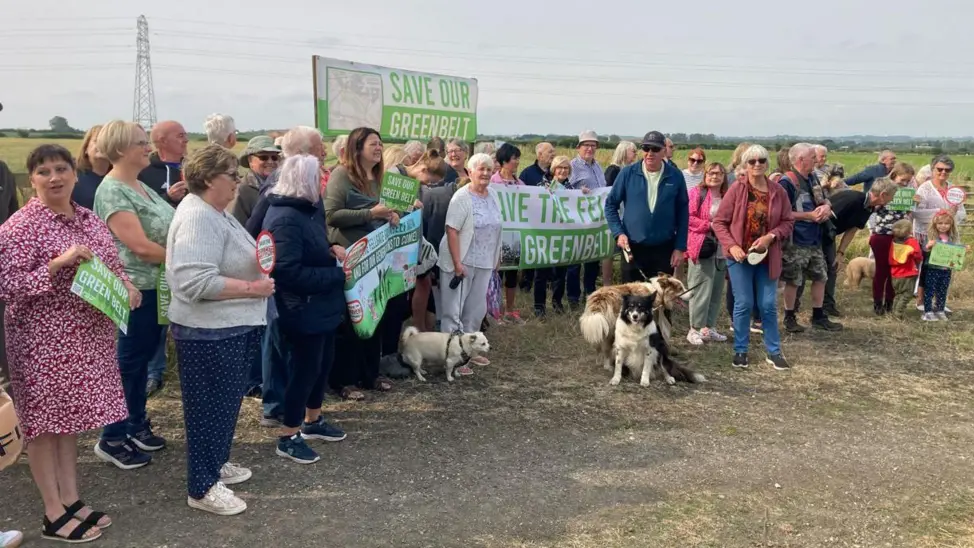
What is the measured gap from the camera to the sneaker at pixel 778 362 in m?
Result: 7.15

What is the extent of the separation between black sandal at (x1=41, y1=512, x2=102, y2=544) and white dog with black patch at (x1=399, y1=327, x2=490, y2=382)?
130 inches

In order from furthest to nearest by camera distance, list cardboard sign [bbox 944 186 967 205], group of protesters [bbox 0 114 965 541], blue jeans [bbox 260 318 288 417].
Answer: cardboard sign [bbox 944 186 967 205]
blue jeans [bbox 260 318 288 417]
group of protesters [bbox 0 114 965 541]

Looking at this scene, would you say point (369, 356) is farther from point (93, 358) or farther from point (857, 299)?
point (857, 299)

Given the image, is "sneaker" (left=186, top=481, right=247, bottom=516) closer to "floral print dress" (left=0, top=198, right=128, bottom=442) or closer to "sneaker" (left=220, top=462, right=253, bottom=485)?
"sneaker" (left=220, top=462, right=253, bottom=485)

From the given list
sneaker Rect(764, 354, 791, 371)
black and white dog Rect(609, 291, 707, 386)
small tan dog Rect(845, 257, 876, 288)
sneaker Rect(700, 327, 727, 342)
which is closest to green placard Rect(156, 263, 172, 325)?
black and white dog Rect(609, 291, 707, 386)

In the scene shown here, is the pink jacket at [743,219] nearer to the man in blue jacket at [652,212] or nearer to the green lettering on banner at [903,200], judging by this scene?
the man in blue jacket at [652,212]

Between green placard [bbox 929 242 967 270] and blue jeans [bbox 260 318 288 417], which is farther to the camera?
green placard [bbox 929 242 967 270]

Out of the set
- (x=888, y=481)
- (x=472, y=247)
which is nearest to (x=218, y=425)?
(x=472, y=247)

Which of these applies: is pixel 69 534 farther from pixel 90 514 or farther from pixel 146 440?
pixel 146 440

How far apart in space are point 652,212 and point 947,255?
4.69 metres

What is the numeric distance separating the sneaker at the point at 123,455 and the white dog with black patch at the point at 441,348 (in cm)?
254

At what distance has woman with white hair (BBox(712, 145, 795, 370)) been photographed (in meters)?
6.96

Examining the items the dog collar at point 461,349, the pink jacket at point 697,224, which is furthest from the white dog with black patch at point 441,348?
the pink jacket at point 697,224

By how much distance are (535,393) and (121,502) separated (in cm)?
338
